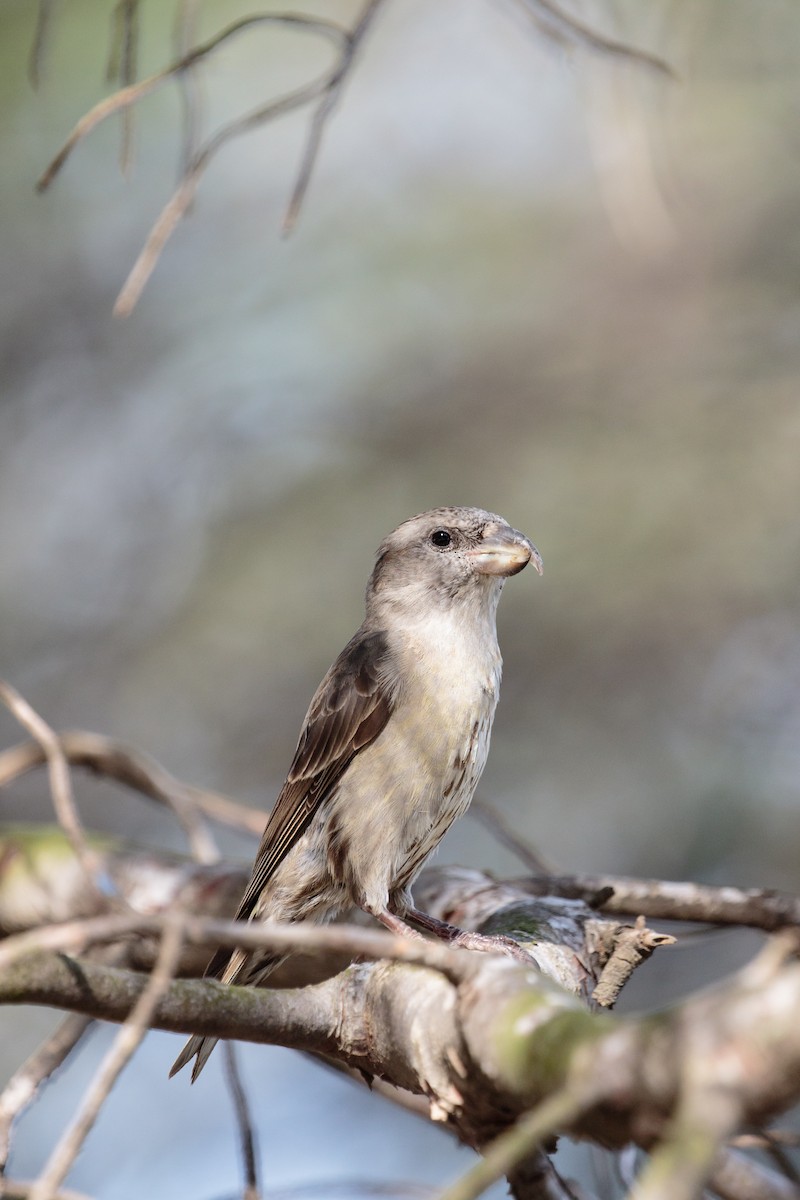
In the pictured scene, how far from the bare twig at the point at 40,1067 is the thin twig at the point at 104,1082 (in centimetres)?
129

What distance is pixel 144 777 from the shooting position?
4.43 m

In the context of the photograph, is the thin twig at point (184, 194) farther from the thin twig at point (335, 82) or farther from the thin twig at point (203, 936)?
the thin twig at point (203, 936)

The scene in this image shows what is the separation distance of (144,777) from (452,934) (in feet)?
4.76

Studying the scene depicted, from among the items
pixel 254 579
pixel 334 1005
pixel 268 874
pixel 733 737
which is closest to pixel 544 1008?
pixel 334 1005

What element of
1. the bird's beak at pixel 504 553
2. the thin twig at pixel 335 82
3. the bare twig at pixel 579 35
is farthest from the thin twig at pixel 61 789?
the bare twig at pixel 579 35

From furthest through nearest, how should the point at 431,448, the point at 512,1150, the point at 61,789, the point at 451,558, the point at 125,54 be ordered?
the point at 431,448, the point at 451,558, the point at 61,789, the point at 125,54, the point at 512,1150

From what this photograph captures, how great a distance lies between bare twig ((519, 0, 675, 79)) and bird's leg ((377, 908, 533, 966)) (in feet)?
6.76

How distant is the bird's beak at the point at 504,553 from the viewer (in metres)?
3.93

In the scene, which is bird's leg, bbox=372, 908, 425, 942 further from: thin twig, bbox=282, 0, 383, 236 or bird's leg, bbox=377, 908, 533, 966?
thin twig, bbox=282, 0, 383, 236

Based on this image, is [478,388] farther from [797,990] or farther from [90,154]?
[797,990]

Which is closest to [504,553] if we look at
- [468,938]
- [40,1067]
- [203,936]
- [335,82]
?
[468,938]

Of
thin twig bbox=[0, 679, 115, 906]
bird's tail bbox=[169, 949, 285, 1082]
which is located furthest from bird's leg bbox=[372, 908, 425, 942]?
thin twig bbox=[0, 679, 115, 906]

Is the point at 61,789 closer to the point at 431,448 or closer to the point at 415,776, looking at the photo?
the point at 415,776

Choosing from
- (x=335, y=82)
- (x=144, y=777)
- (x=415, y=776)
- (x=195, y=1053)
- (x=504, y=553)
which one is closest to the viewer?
(x=335, y=82)
